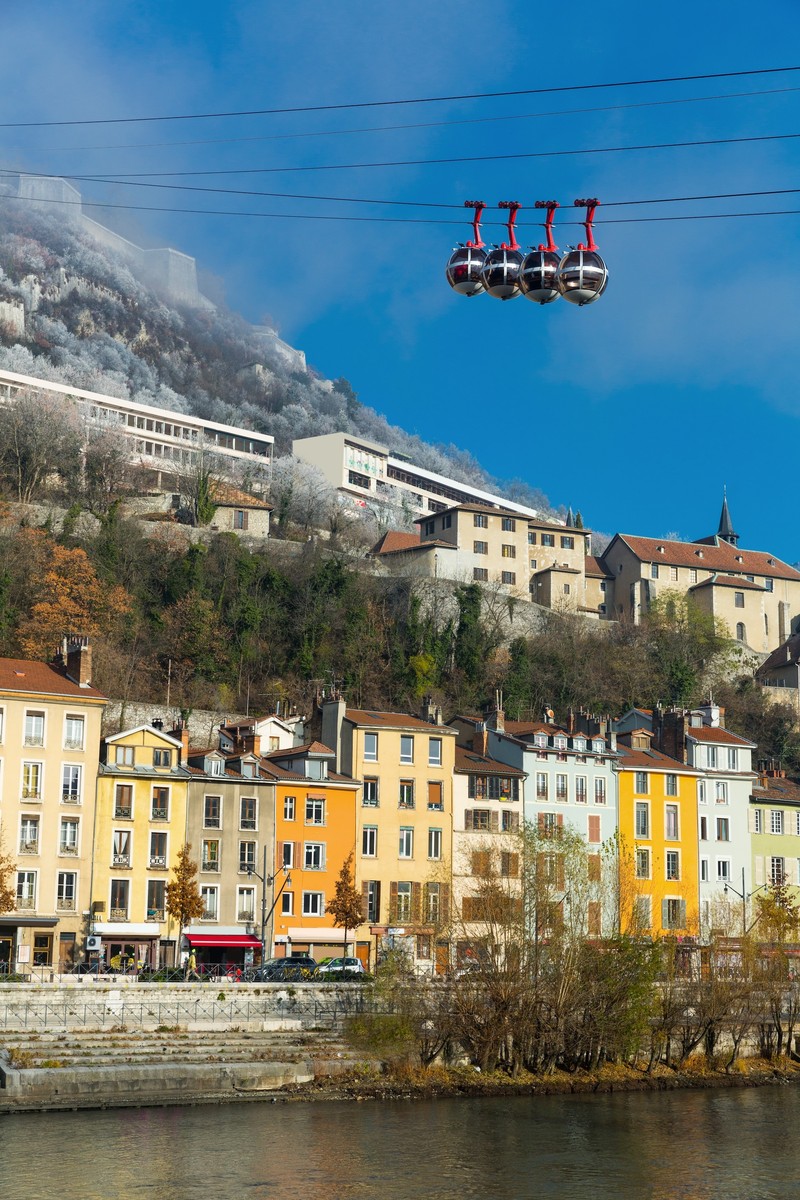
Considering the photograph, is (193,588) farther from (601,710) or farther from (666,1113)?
(666,1113)

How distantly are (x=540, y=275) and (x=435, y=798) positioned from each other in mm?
41202

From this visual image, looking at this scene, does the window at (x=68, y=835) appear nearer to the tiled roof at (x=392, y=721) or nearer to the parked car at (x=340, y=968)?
the parked car at (x=340, y=968)

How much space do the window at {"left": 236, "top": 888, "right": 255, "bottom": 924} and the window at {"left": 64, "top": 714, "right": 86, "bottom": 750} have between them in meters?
8.54

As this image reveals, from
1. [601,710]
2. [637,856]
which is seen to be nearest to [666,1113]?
[637,856]

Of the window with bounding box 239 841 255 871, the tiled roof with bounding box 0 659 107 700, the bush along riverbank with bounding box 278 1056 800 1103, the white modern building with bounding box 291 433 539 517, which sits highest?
the white modern building with bounding box 291 433 539 517

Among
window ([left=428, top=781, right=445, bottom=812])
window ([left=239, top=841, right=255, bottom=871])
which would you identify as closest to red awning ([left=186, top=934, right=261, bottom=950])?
window ([left=239, top=841, right=255, bottom=871])

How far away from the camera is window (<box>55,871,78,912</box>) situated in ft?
194

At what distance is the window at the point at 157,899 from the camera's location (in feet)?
200

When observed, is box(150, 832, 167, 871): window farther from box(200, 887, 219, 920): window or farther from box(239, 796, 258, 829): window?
box(239, 796, 258, 829): window

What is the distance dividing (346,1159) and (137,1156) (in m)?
5.10

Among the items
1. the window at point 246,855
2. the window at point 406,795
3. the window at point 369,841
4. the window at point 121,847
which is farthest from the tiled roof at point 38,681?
the window at point 406,795

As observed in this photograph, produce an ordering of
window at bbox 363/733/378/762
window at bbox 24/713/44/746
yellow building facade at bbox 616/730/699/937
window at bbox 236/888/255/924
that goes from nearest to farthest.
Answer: window at bbox 24/713/44/746, window at bbox 236/888/255/924, window at bbox 363/733/378/762, yellow building facade at bbox 616/730/699/937

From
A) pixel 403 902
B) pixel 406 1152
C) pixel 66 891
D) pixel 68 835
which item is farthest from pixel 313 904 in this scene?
pixel 406 1152

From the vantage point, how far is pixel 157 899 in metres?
61.2
